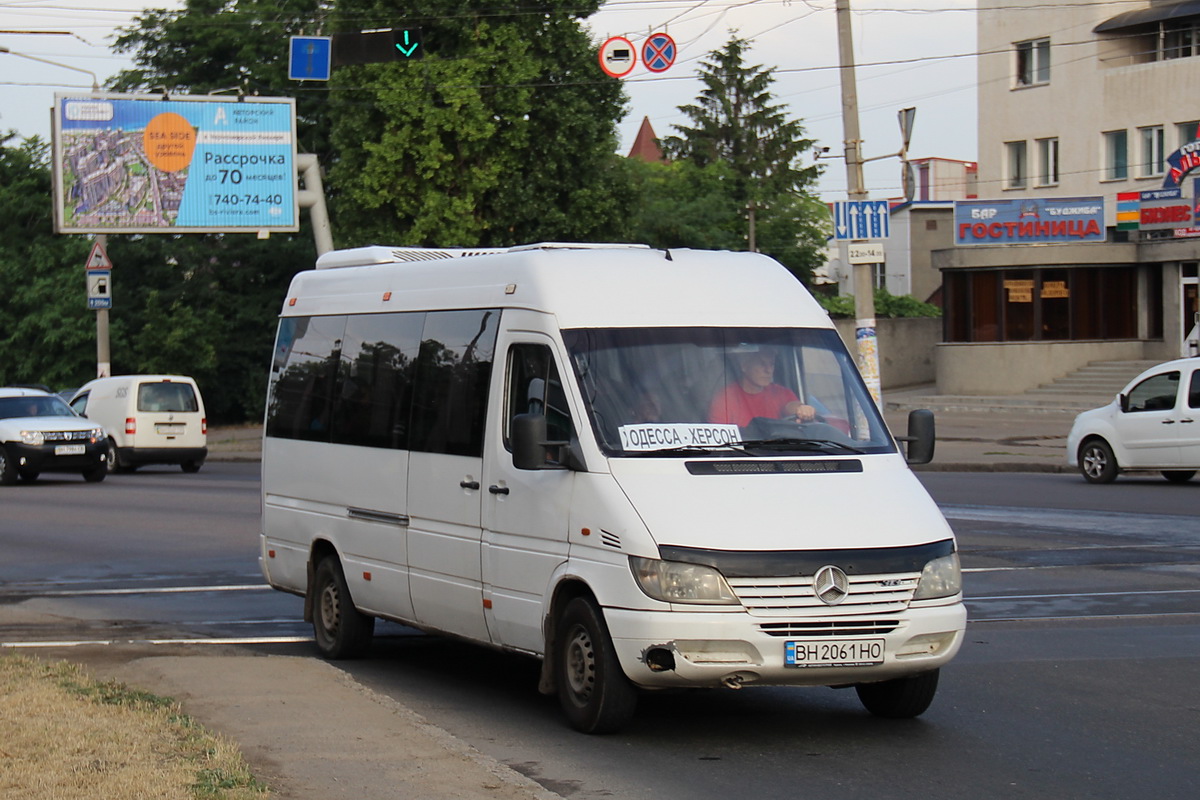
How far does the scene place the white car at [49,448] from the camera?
29.4 m

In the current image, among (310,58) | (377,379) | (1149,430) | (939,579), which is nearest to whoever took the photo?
(939,579)

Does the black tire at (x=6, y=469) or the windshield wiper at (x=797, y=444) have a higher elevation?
the windshield wiper at (x=797, y=444)

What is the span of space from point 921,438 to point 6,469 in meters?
23.9

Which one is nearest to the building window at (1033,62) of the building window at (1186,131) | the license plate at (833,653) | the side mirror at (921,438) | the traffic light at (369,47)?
the building window at (1186,131)

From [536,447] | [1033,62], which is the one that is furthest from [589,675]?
[1033,62]

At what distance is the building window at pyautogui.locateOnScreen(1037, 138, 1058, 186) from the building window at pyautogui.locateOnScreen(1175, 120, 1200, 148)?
500cm

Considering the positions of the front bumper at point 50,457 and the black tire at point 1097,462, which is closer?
the black tire at point 1097,462

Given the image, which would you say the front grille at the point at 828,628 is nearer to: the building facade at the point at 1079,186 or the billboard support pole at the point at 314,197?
the billboard support pole at the point at 314,197

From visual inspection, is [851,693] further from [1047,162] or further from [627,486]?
[1047,162]

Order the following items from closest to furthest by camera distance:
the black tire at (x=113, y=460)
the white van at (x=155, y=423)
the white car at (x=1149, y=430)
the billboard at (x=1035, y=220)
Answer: the white car at (x=1149, y=430)
the white van at (x=155, y=423)
the black tire at (x=113, y=460)
the billboard at (x=1035, y=220)

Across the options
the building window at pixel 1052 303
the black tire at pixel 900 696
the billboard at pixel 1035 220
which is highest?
the billboard at pixel 1035 220

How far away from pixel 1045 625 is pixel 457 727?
511 centimetres

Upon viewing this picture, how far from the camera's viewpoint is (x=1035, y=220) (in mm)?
45094

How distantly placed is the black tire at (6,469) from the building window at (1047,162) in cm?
3772
